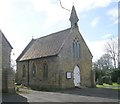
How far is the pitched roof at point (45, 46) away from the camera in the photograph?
37812 millimetres

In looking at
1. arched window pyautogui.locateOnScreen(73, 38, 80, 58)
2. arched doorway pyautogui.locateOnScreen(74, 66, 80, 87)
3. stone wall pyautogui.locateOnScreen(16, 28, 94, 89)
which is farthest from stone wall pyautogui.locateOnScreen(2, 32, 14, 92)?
arched doorway pyautogui.locateOnScreen(74, 66, 80, 87)

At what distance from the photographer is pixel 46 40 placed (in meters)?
43.5

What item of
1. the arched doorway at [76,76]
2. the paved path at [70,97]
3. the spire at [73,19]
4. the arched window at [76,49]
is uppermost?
the spire at [73,19]

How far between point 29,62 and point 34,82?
3912mm

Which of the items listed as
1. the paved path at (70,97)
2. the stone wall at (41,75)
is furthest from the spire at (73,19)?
the paved path at (70,97)

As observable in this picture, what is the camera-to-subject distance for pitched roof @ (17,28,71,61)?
1489 inches

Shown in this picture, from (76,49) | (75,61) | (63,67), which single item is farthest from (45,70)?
(76,49)

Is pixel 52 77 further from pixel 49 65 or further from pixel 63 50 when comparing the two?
pixel 63 50

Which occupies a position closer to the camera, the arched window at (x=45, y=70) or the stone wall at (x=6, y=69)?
the stone wall at (x=6, y=69)

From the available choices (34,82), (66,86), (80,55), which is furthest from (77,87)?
(34,82)

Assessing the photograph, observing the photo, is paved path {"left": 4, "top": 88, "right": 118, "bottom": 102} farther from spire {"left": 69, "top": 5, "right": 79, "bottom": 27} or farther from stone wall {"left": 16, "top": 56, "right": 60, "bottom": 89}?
spire {"left": 69, "top": 5, "right": 79, "bottom": 27}

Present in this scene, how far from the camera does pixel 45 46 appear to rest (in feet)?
136

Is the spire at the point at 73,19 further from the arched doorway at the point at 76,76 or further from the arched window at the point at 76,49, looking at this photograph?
the arched doorway at the point at 76,76

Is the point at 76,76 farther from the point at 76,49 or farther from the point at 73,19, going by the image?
the point at 73,19
